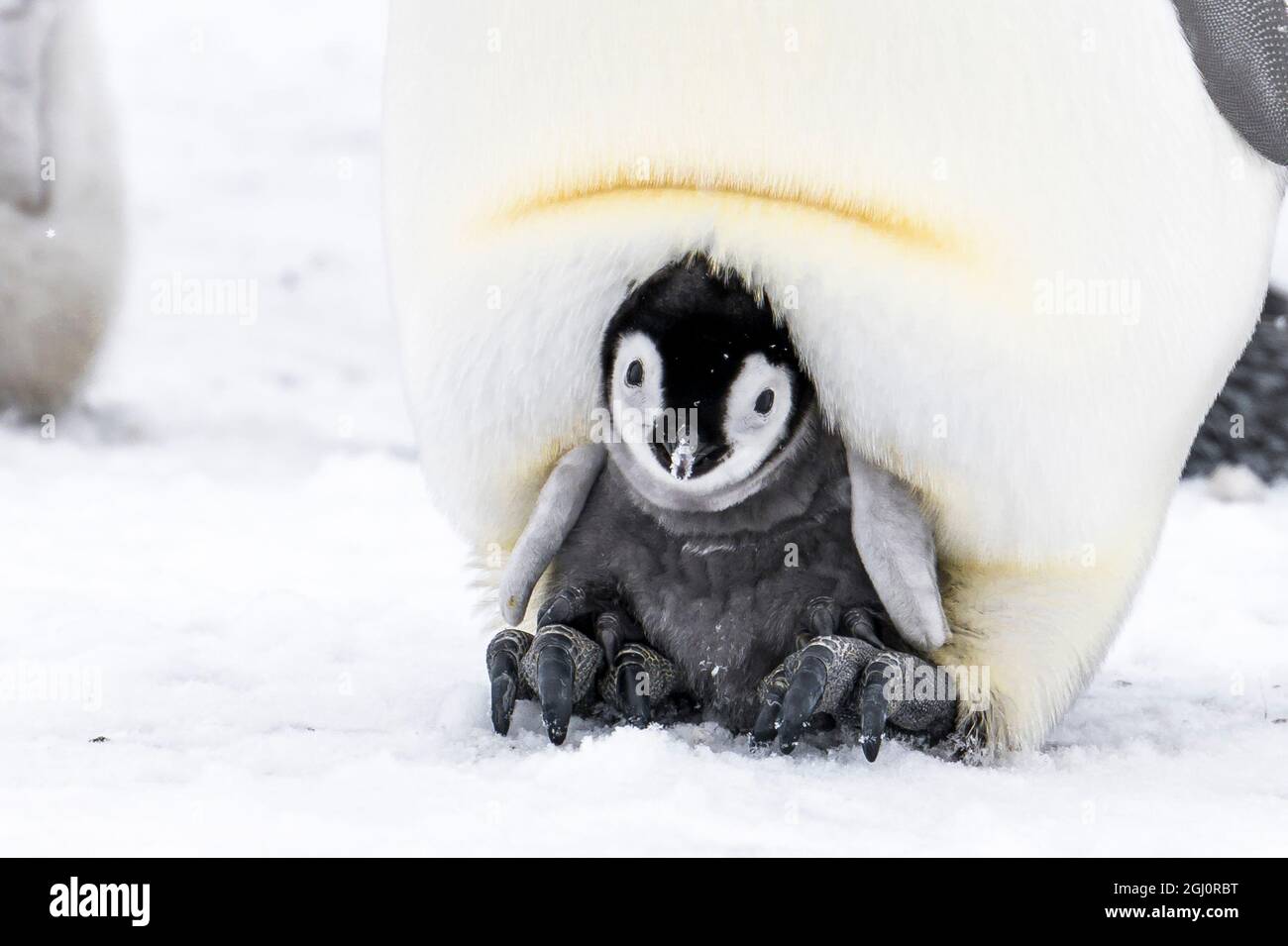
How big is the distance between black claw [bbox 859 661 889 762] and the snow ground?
0.02m

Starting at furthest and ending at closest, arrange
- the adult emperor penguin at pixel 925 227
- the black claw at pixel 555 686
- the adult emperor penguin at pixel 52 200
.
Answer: the adult emperor penguin at pixel 52 200 → the black claw at pixel 555 686 → the adult emperor penguin at pixel 925 227

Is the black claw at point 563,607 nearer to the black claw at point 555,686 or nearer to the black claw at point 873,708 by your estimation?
the black claw at point 555,686

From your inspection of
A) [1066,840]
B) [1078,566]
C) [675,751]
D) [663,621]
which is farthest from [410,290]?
[1066,840]

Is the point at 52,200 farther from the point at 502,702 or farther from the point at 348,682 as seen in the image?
the point at 502,702

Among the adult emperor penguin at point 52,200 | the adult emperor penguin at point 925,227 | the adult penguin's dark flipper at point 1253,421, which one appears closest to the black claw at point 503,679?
the adult emperor penguin at point 925,227

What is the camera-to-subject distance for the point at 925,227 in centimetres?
119

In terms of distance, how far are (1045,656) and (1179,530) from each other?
134 cm

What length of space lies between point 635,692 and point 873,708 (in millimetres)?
203

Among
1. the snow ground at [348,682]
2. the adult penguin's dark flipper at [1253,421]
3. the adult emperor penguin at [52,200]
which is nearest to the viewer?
the snow ground at [348,682]

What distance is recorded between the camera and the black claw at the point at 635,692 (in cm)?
133

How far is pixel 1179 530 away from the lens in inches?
102

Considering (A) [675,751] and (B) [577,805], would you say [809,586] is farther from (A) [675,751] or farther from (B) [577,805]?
(B) [577,805]

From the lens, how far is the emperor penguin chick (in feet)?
4.05

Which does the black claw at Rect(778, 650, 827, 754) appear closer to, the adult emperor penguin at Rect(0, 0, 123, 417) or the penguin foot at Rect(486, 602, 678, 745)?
the penguin foot at Rect(486, 602, 678, 745)
